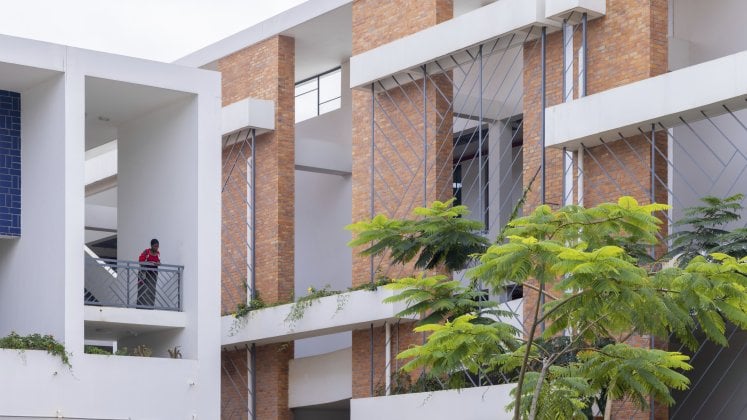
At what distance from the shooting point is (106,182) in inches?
1350

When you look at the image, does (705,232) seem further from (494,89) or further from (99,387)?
(494,89)

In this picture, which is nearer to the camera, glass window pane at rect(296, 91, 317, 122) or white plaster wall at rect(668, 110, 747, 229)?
white plaster wall at rect(668, 110, 747, 229)

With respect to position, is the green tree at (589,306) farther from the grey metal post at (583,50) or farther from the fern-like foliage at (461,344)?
the grey metal post at (583,50)

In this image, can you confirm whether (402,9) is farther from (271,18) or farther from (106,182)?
(106,182)

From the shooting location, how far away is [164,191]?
23.7 m

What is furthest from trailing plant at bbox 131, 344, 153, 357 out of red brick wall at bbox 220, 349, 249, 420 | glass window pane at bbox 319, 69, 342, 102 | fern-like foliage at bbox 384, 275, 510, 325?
glass window pane at bbox 319, 69, 342, 102

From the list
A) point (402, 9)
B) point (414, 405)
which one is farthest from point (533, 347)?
point (402, 9)

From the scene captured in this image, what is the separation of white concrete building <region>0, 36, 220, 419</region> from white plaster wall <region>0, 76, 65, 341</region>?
3cm

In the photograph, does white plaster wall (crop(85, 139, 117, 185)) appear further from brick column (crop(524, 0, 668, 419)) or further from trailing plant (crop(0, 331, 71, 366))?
brick column (crop(524, 0, 668, 419))

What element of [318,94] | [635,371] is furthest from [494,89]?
[635,371]

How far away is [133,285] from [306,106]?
9.39 meters

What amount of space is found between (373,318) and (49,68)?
675 cm

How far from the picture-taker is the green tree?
43.9ft

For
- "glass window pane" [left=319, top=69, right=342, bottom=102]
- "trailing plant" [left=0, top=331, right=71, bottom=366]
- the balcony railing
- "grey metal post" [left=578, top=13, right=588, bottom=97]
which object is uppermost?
"glass window pane" [left=319, top=69, right=342, bottom=102]
